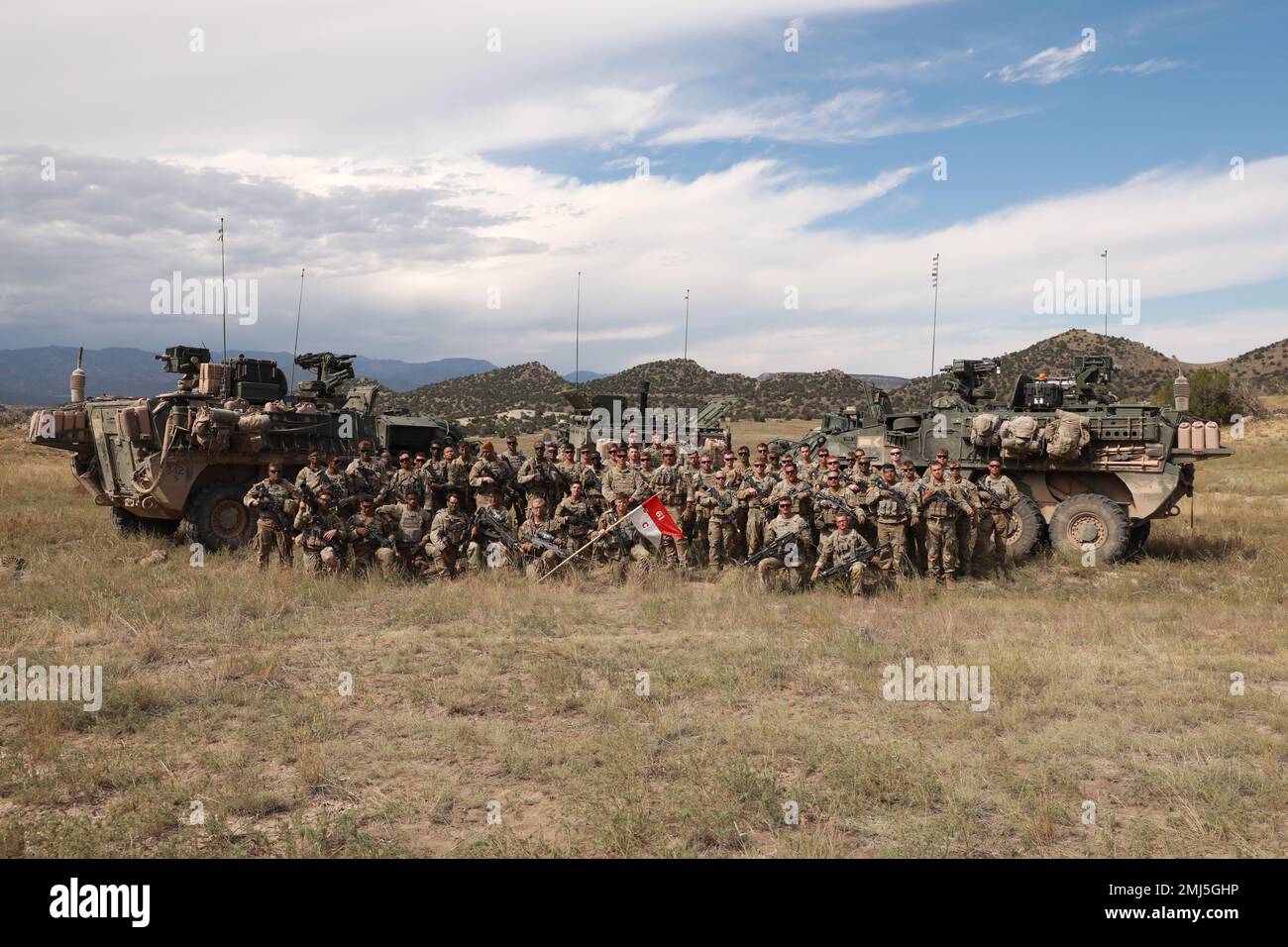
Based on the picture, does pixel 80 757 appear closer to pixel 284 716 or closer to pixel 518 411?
pixel 284 716

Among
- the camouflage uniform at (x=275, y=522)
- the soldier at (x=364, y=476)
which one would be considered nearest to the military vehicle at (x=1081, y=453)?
the soldier at (x=364, y=476)

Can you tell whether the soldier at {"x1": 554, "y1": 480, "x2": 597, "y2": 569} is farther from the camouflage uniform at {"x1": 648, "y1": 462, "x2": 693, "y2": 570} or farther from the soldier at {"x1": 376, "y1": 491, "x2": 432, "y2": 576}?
the soldier at {"x1": 376, "y1": 491, "x2": 432, "y2": 576}

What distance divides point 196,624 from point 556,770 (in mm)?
5252

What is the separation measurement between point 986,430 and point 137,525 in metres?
13.1

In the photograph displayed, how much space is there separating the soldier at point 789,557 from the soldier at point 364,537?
15.8 ft

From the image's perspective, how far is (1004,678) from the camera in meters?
7.68

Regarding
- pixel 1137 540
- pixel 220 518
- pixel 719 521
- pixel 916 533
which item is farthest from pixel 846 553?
pixel 220 518

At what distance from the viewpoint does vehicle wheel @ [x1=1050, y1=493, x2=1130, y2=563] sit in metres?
12.9

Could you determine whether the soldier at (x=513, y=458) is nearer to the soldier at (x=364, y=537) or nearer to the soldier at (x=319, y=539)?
the soldier at (x=364, y=537)

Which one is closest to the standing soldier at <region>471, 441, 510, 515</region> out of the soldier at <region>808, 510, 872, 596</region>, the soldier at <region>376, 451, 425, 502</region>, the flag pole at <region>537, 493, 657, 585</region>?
the soldier at <region>376, 451, 425, 502</region>

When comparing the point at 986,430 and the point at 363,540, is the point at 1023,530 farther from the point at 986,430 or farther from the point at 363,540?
the point at 363,540

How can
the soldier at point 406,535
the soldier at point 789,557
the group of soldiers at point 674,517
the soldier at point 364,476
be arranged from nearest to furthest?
1. the soldier at point 789,557
2. the group of soldiers at point 674,517
3. the soldier at point 406,535
4. the soldier at point 364,476

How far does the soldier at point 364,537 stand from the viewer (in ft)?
38.1
